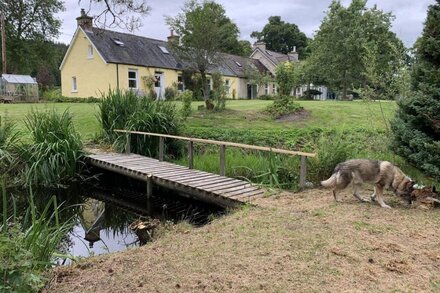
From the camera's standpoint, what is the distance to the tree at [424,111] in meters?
6.02

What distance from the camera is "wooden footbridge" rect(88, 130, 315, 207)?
21.1ft

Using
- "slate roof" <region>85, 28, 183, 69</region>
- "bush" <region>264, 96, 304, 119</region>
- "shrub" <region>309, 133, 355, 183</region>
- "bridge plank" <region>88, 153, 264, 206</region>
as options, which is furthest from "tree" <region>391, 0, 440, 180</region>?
"slate roof" <region>85, 28, 183, 69</region>

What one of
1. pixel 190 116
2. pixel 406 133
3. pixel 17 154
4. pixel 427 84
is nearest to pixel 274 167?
pixel 406 133

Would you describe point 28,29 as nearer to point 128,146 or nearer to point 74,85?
point 74,85

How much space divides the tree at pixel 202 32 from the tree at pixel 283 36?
4928 cm

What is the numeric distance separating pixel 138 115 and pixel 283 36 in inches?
2263

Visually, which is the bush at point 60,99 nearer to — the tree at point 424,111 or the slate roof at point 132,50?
the slate roof at point 132,50

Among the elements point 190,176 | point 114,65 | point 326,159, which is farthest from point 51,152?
point 114,65

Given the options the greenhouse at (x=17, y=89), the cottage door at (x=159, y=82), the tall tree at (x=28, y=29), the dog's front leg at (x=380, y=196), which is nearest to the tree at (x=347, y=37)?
the cottage door at (x=159, y=82)

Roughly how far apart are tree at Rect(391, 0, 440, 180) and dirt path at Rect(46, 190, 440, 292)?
1.16 meters

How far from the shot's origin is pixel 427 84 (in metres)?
6.23

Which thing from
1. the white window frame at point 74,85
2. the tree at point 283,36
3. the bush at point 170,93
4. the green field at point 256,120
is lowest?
the green field at point 256,120

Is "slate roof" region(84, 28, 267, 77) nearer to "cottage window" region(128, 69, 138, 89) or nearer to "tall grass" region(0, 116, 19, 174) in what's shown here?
"cottage window" region(128, 69, 138, 89)

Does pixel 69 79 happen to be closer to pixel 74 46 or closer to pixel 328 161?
pixel 74 46
